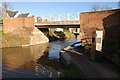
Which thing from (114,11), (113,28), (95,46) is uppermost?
(114,11)

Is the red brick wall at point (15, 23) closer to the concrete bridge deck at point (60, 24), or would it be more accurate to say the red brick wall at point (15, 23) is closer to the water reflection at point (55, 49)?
the concrete bridge deck at point (60, 24)

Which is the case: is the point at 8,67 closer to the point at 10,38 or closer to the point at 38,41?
the point at 10,38

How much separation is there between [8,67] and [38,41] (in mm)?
24218

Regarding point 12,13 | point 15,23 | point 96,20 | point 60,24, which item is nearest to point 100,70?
point 96,20

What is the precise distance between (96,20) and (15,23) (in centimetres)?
1891

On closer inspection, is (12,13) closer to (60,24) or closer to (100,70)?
(60,24)

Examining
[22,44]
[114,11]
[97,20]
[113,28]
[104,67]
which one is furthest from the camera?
[22,44]

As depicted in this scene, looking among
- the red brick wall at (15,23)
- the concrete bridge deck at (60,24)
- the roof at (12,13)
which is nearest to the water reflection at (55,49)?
the concrete bridge deck at (60,24)

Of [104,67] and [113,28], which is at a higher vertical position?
[113,28]

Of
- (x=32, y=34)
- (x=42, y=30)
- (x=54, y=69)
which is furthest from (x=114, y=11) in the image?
(x=42, y=30)

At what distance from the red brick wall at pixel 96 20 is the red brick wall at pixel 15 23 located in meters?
13.2

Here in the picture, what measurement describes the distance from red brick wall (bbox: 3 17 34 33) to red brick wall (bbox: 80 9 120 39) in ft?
43.3

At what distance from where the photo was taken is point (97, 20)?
33500 millimetres

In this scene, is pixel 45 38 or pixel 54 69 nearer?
pixel 54 69
